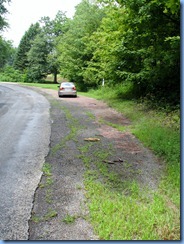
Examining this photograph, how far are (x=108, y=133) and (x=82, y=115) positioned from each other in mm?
3337

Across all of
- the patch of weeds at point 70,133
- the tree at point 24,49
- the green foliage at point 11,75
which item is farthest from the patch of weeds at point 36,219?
the tree at point 24,49

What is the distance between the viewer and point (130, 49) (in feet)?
41.1

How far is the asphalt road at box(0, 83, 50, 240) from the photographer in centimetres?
311

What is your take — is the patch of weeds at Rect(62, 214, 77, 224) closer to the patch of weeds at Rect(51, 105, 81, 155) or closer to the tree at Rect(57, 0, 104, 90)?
the patch of weeds at Rect(51, 105, 81, 155)

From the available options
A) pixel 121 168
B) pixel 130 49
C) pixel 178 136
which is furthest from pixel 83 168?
pixel 130 49

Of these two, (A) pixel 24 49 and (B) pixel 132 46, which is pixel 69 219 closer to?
(B) pixel 132 46

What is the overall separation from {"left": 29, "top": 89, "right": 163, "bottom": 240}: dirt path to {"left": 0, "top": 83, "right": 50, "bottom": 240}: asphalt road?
5.5 inches

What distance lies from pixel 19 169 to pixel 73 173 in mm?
1079

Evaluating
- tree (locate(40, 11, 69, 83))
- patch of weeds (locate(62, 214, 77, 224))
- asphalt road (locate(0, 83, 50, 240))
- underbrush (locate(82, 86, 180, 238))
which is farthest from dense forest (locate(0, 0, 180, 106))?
tree (locate(40, 11, 69, 83))

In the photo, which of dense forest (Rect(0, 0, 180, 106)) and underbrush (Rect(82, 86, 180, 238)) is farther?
dense forest (Rect(0, 0, 180, 106))

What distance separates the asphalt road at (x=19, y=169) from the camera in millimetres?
3105

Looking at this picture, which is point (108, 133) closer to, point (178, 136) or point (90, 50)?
point (178, 136)

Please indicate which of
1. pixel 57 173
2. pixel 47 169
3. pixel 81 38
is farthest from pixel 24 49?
→ pixel 57 173

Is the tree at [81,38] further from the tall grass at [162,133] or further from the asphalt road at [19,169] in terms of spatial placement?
the asphalt road at [19,169]
